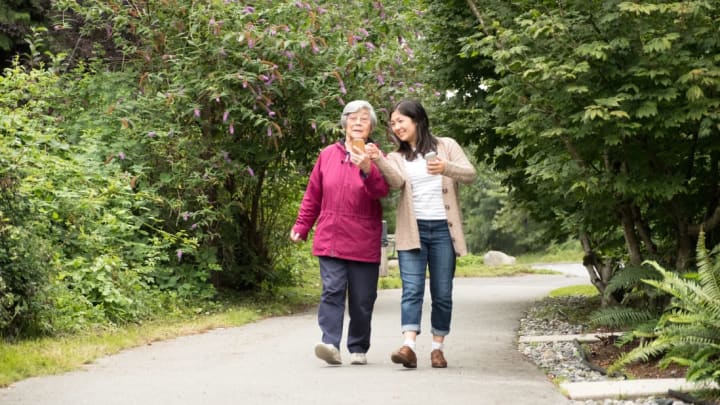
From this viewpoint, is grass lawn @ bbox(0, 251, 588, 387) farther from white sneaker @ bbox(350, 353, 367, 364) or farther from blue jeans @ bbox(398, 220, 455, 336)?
blue jeans @ bbox(398, 220, 455, 336)

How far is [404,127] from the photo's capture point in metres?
7.11

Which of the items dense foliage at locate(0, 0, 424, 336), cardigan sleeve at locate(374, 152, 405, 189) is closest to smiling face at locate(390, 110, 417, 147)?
cardigan sleeve at locate(374, 152, 405, 189)

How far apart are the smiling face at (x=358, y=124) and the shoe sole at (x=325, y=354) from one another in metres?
1.55

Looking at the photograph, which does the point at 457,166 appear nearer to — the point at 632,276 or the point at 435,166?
the point at 435,166

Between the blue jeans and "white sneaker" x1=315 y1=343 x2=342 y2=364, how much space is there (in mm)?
536

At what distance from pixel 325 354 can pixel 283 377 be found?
623 mm

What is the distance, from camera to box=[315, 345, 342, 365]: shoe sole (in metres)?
7.04

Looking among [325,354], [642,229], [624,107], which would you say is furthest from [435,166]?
[642,229]

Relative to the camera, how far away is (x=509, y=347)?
8812 millimetres

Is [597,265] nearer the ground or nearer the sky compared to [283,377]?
nearer the sky

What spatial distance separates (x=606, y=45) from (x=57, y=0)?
29.4 feet

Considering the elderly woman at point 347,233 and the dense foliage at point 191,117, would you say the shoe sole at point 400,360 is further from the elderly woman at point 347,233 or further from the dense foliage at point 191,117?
the dense foliage at point 191,117

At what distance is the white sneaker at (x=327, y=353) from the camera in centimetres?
704

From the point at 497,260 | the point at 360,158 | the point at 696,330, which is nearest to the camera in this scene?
the point at 696,330
